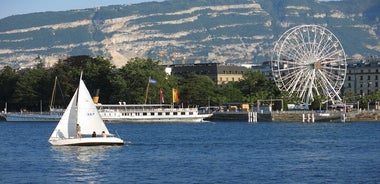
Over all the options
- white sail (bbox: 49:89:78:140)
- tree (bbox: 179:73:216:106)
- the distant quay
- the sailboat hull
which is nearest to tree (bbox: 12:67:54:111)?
tree (bbox: 179:73:216:106)

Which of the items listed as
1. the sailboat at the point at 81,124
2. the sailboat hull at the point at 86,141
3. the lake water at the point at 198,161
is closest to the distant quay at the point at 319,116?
the lake water at the point at 198,161

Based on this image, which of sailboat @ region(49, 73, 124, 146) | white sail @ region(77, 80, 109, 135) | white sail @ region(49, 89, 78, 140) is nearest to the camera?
sailboat @ region(49, 73, 124, 146)

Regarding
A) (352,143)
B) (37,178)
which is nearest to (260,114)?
(352,143)

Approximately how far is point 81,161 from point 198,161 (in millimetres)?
7794

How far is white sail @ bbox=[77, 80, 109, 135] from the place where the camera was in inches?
3189

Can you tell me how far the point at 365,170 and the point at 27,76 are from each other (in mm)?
141952

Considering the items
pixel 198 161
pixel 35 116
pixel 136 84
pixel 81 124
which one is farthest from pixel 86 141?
pixel 136 84

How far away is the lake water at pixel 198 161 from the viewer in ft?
195

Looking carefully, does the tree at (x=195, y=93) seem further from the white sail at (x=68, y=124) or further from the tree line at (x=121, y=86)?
the white sail at (x=68, y=124)

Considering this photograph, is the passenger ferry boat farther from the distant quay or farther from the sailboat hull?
the sailboat hull

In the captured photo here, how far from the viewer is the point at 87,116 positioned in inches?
3196

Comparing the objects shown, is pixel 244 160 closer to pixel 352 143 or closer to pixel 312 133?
pixel 352 143

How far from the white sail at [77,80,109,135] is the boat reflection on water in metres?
1.67

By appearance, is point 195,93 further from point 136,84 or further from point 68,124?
point 68,124
